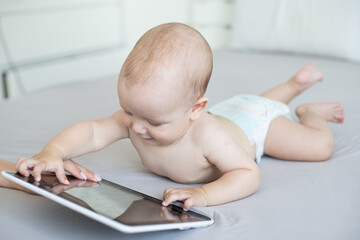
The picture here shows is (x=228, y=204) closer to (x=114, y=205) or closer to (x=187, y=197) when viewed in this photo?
(x=187, y=197)

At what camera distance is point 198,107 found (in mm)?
967

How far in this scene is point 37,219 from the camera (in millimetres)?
855

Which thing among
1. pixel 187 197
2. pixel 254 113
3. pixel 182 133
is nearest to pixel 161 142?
pixel 182 133

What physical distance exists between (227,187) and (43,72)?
6.52 feet

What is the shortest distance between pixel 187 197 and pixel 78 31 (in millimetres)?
2114

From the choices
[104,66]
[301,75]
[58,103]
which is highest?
[301,75]

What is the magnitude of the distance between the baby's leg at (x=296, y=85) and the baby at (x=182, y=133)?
0.21 meters

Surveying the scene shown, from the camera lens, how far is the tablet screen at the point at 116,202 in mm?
728

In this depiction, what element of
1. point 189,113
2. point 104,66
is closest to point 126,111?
point 189,113

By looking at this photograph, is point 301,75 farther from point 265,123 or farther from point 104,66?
point 104,66

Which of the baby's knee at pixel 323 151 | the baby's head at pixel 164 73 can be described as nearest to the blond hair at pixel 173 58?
the baby's head at pixel 164 73

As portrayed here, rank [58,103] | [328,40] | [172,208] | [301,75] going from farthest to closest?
[328,40] → [58,103] → [301,75] → [172,208]

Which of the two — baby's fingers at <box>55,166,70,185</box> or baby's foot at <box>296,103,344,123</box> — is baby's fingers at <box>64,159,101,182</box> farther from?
baby's foot at <box>296,103,344,123</box>

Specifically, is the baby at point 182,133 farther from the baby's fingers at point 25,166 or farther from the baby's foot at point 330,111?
the baby's foot at point 330,111
